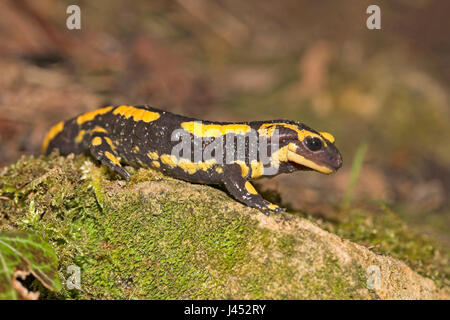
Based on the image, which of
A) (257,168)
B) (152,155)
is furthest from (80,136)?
(257,168)

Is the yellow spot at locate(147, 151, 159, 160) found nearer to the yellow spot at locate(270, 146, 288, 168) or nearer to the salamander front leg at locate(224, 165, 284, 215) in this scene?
the salamander front leg at locate(224, 165, 284, 215)

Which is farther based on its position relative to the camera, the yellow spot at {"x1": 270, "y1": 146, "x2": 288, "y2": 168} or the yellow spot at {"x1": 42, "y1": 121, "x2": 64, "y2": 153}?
the yellow spot at {"x1": 42, "y1": 121, "x2": 64, "y2": 153}

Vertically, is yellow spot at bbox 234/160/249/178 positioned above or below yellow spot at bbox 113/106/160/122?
below

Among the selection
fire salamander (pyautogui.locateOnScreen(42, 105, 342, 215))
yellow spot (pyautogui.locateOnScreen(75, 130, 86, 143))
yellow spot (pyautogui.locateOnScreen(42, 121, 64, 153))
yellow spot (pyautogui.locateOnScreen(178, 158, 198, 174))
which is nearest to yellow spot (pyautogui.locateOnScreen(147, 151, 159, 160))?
fire salamander (pyautogui.locateOnScreen(42, 105, 342, 215))

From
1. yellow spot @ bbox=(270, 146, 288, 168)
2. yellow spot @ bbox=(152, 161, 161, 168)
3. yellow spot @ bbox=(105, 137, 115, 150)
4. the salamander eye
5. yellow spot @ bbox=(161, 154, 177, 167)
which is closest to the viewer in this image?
the salamander eye

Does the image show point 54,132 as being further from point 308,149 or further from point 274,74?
point 274,74

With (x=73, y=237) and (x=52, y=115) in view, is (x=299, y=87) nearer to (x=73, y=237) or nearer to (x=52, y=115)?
(x=52, y=115)

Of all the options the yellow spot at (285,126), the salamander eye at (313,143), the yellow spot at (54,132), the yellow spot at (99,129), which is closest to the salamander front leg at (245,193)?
the yellow spot at (285,126)

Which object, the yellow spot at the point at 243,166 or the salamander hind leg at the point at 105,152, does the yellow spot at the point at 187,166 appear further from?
the salamander hind leg at the point at 105,152
